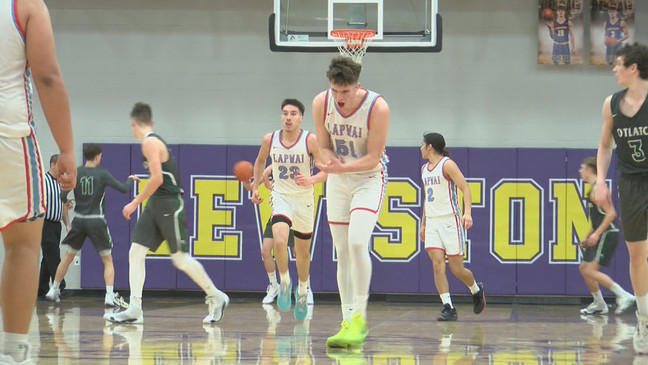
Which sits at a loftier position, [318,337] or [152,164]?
[152,164]

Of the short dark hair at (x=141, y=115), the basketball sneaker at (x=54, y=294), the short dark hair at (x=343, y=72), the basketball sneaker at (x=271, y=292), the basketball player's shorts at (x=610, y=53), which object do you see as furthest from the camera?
the basketball player's shorts at (x=610, y=53)

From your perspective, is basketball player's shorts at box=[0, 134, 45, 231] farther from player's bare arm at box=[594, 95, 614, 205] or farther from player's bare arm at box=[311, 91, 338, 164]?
player's bare arm at box=[594, 95, 614, 205]

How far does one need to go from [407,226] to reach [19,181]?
30.4ft

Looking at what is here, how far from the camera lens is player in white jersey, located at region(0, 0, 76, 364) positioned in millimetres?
3625

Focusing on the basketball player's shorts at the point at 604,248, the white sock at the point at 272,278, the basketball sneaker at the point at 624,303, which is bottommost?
the basketball sneaker at the point at 624,303

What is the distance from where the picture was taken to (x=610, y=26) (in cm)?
1269

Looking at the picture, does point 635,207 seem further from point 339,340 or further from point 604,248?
point 604,248

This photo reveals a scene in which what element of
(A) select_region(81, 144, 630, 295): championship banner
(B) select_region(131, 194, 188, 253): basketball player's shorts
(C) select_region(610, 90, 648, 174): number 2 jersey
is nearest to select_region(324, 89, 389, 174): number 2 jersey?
(C) select_region(610, 90, 648, 174): number 2 jersey

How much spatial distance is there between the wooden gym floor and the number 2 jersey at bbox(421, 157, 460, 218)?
1243 millimetres

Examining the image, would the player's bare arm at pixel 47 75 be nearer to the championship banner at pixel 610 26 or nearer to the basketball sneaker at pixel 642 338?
the basketball sneaker at pixel 642 338

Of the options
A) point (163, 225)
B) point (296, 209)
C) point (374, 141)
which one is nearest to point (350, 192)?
point (374, 141)

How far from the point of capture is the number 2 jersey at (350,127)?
20.7 ft

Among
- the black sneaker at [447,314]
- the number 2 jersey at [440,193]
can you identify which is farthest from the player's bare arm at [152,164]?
the black sneaker at [447,314]

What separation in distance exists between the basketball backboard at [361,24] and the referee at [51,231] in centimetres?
395
